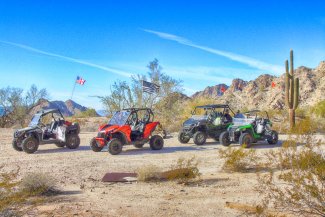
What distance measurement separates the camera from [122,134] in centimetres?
1452

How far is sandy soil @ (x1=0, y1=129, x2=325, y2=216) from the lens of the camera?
263 inches

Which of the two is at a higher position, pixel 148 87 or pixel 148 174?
pixel 148 87

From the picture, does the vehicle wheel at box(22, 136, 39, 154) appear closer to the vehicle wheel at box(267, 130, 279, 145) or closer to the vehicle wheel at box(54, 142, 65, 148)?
the vehicle wheel at box(54, 142, 65, 148)

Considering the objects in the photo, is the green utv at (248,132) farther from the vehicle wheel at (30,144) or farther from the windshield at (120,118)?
the vehicle wheel at (30,144)

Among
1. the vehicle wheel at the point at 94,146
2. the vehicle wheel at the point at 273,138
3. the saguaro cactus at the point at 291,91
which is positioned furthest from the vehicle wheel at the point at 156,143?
the saguaro cactus at the point at 291,91

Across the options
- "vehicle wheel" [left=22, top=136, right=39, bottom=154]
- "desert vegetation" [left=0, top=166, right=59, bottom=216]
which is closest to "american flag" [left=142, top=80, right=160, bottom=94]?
"vehicle wheel" [left=22, top=136, right=39, bottom=154]

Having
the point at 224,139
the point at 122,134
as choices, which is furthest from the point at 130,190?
the point at 224,139

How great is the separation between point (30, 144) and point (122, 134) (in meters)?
3.51

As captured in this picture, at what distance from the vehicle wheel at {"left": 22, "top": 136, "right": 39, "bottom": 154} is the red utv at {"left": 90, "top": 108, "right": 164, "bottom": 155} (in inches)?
84.3

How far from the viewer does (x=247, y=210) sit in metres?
6.59

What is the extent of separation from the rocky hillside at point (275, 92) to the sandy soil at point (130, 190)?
118 feet

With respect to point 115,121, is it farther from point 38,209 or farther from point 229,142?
point 38,209

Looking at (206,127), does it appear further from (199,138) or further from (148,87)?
(148,87)

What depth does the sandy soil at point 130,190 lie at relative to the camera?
21.9 feet
